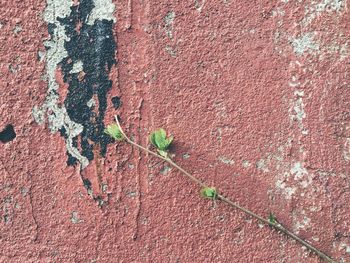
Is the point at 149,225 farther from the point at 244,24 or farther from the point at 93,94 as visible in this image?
the point at 244,24

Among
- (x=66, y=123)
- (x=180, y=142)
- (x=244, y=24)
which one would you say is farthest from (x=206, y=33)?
(x=66, y=123)

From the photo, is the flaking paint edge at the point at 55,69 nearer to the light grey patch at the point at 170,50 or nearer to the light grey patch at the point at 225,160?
the light grey patch at the point at 170,50

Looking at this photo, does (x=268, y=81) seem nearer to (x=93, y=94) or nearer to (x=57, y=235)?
(x=93, y=94)

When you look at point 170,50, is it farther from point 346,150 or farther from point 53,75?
point 346,150

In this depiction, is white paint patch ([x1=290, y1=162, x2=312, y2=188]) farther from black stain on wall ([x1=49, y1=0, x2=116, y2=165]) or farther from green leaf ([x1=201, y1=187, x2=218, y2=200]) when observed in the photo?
black stain on wall ([x1=49, y1=0, x2=116, y2=165])

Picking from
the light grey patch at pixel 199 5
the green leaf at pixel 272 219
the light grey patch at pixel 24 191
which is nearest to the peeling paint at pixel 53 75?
the light grey patch at pixel 24 191

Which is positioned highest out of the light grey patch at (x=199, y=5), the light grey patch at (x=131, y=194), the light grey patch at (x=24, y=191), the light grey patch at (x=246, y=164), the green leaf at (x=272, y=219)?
the light grey patch at (x=199, y=5)

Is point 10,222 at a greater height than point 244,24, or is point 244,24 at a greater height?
point 244,24

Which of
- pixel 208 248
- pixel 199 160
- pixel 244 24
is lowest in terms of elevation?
pixel 208 248
